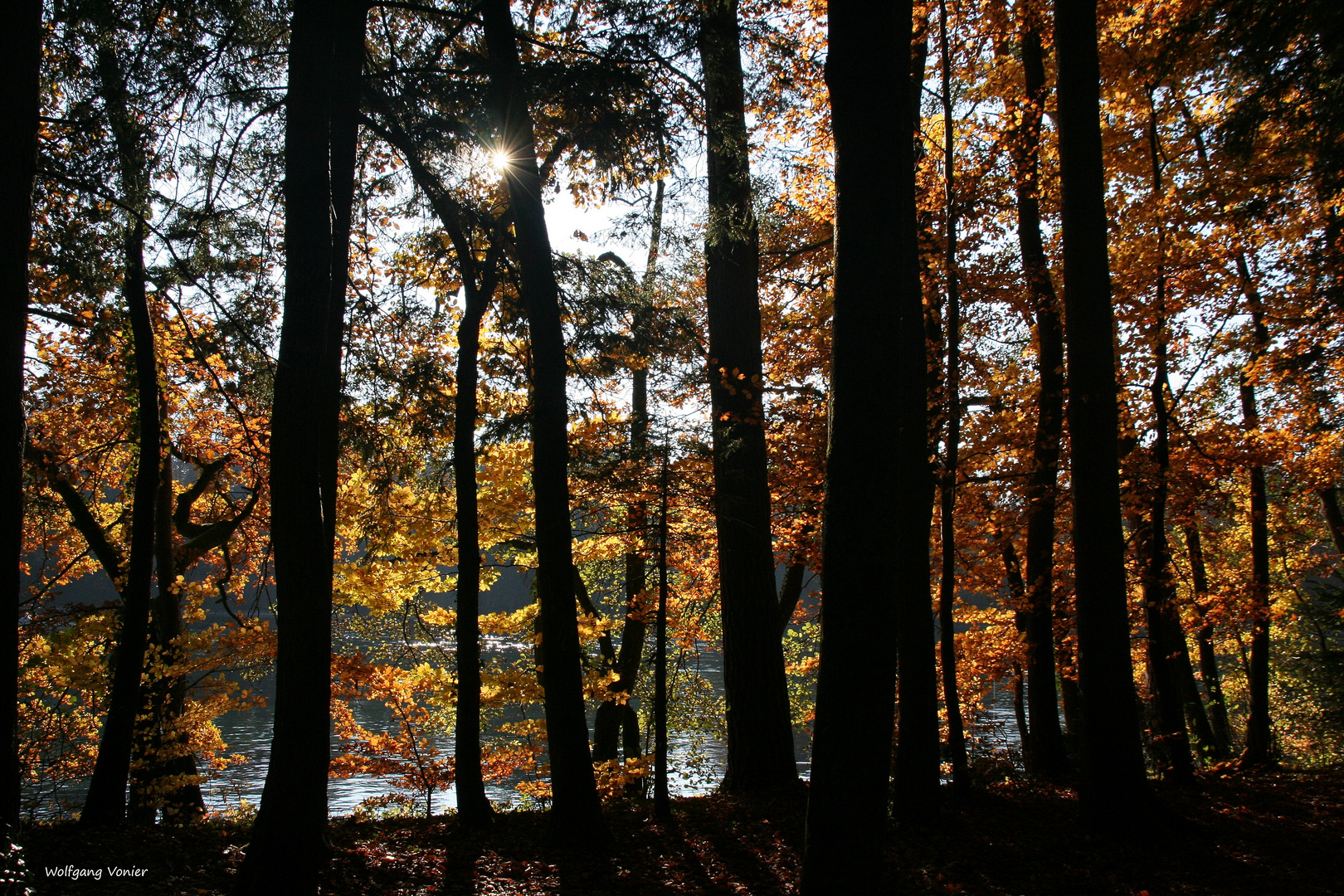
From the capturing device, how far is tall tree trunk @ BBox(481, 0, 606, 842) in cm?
611

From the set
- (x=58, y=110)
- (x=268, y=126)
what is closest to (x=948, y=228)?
(x=268, y=126)

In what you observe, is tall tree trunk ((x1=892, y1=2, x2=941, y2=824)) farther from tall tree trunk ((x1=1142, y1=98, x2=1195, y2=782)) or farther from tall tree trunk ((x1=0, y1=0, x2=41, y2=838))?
tall tree trunk ((x1=0, y1=0, x2=41, y2=838))

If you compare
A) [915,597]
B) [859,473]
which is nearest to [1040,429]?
[915,597]

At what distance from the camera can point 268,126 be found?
Answer: 22.7 feet

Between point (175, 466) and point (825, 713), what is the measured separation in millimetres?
13374

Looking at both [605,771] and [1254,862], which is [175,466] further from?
[1254,862]

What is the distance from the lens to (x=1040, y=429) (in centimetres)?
888

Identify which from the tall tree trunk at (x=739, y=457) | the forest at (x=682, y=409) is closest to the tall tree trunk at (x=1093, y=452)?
the forest at (x=682, y=409)

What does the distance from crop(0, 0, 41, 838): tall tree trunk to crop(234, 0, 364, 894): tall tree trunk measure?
123 centimetres

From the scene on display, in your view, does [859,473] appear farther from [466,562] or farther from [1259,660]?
[1259,660]

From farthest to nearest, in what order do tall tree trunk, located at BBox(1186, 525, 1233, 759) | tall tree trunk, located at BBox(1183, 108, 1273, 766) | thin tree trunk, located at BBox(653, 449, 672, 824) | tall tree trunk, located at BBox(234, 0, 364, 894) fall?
tall tree trunk, located at BBox(1186, 525, 1233, 759), tall tree trunk, located at BBox(1183, 108, 1273, 766), thin tree trunk, located at BBox(653, 449, 672, 824), tall tree trunk, located at BBox(234, 0, 364, 894)

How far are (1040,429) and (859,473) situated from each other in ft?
21.0

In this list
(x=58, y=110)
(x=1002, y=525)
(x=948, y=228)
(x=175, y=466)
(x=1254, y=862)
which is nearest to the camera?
(x=1254, y=862)

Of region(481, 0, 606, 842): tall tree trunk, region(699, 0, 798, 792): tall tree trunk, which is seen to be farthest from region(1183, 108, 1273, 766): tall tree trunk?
region(481, 0, 606, 842): tall tree trunk
